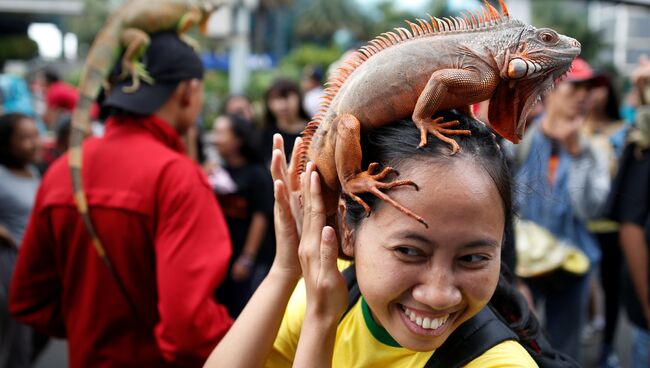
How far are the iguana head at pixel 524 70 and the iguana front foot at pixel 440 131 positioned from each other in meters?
0.14

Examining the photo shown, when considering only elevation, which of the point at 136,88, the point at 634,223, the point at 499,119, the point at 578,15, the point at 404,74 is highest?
the point at 404,74

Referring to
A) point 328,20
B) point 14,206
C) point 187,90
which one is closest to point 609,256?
point 187,90

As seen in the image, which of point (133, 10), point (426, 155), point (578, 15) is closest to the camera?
point (426, 155)

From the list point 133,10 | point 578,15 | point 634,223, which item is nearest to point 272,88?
point 133,10

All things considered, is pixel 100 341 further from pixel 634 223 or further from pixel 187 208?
pixel 634 223

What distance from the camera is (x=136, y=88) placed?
2.88 metres

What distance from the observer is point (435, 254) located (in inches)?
56.9

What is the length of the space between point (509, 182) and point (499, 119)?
0.15 meters

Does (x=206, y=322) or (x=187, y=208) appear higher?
(x=187, y=208)

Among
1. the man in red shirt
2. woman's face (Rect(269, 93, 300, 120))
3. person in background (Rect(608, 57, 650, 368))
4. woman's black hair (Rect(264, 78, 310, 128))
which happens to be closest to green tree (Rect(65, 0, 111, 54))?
woman's black hair (Rect(264, 78, 310, 128))

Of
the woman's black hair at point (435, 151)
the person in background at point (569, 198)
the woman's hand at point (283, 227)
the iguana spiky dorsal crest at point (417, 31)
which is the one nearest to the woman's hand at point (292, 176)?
the woman's hand at point (283, 227)

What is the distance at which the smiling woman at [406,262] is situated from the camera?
1444 mm

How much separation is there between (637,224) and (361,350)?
10.2 feet

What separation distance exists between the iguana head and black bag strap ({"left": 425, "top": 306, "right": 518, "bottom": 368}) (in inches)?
17.7
